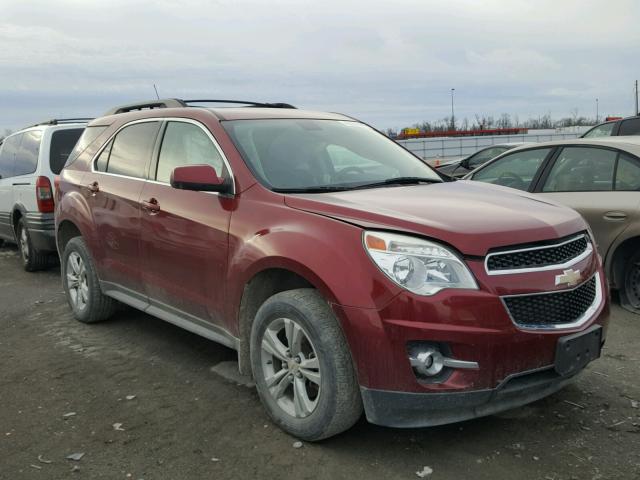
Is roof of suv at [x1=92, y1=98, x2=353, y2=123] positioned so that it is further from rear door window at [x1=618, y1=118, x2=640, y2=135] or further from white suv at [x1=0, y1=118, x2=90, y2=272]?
rear door window at [x1=618, y1=118, x2=640, y2=135]

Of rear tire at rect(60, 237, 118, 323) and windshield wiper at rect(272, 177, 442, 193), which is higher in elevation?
windshield wiper at rect(272, 177, 442, 193)

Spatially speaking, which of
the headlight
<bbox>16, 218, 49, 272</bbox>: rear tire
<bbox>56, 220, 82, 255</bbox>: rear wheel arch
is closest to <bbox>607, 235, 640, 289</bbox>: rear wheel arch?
the headlight

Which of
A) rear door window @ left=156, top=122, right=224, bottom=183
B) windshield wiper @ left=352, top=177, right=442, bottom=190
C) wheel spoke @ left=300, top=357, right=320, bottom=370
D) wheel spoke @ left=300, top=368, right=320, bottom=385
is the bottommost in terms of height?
wheel spoke @ left=300, top=368, right=320, bottom=385

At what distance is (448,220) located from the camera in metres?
3.05

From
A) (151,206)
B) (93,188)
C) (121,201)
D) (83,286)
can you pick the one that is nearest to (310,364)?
(151,206)

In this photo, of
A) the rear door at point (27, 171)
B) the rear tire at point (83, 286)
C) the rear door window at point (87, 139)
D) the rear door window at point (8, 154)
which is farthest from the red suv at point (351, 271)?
the rear door window at point (8, 154)

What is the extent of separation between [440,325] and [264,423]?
1.33 meters

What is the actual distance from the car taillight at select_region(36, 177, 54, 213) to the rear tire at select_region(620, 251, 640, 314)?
6.47m

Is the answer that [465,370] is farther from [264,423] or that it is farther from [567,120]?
[567,120]

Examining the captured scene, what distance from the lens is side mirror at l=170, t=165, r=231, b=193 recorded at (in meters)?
3.68

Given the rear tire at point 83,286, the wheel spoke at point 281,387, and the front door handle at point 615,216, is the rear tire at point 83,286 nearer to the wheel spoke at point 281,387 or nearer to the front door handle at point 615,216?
the wheel spoke at point 281,387

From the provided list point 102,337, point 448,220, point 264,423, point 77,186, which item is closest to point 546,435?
point 448,220

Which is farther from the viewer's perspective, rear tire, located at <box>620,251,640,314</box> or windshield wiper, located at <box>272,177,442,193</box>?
rear tire, located at <box>620,251,640,314</box>

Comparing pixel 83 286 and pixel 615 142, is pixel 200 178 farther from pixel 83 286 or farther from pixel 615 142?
pixel 615 142
